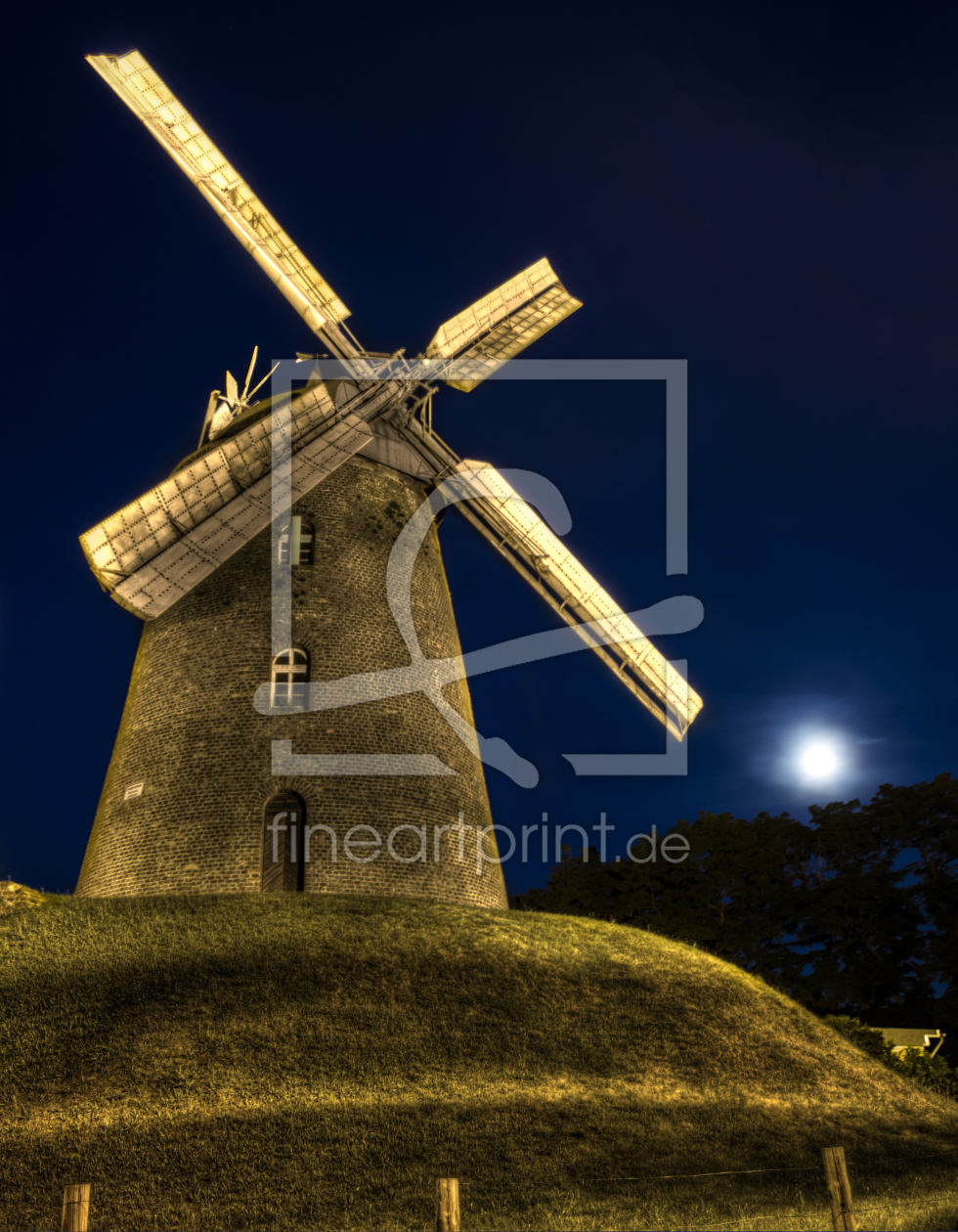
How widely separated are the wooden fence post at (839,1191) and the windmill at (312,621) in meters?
10.2

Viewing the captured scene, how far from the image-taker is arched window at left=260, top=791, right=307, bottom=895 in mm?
18375

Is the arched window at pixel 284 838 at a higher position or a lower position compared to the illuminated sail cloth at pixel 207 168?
lower

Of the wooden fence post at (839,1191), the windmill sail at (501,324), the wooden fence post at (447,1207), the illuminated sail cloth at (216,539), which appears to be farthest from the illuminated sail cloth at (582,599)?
the wooden fence post at (447,1207)

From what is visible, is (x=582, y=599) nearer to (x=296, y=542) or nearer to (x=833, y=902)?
(x=296, y=542)

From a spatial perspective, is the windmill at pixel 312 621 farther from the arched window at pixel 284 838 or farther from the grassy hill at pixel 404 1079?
the grassy hill at pixel 404 1079

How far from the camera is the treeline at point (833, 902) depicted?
101 ft

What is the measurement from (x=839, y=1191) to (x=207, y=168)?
22.1 meters

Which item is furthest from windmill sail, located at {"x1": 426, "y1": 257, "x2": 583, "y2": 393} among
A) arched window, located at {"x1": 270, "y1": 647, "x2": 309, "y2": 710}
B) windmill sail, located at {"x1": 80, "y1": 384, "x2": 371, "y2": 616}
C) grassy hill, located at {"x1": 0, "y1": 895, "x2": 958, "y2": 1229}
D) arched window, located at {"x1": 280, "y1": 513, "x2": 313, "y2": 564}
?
grassy hill, located at {"x1": 0, "y1": 895, "x2": 958, "y2": 1229}

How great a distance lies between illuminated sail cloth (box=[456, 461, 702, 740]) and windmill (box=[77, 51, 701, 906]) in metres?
0.05

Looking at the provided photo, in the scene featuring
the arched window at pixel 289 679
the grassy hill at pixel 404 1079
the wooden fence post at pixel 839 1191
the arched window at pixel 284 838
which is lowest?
the wooden fence post at pixel 839 1191

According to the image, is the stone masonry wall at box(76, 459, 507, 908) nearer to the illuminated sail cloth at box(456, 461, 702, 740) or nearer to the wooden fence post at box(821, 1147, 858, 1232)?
the illuminated sail cloth at box(456, 461, 702, 740)

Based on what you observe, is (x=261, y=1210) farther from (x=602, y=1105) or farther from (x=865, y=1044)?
(x=865, y=1044)

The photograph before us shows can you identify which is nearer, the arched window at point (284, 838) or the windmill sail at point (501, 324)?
the arched window at point (284, 838)

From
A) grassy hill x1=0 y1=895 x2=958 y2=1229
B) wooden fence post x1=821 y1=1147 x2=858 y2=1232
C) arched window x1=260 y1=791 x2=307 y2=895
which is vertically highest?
arched window x1=260 y1=791 x2=307 y2=895
